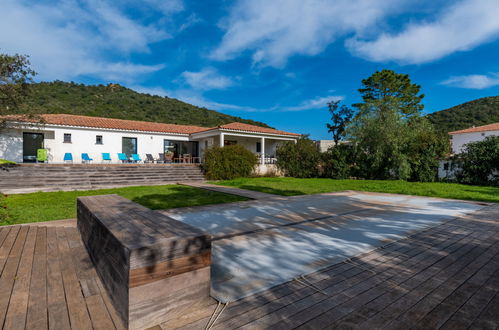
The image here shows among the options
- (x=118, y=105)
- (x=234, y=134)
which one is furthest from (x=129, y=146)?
(x=118, y=105)

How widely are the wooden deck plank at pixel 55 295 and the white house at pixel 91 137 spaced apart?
46.9 feet

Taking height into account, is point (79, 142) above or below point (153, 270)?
above

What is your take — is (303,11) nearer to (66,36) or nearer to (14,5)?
(14,5)

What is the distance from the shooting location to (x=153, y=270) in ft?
5.89

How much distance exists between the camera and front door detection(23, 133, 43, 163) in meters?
15.7

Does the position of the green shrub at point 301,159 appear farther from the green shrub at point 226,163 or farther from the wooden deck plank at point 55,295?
the wooden deck plank at point 55,295

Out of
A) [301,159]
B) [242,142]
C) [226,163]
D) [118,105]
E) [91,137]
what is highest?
[118,105]

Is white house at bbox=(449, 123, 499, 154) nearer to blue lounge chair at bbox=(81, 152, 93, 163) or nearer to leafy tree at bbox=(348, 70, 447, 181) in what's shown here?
leafy tree at bbox=(348, 70, 447, 181)

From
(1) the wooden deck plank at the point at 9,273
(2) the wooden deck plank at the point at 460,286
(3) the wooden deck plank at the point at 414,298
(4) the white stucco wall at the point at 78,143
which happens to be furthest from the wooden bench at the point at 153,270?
(4) the white stucco wall at the point at 78,143

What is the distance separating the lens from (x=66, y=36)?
1382 cm

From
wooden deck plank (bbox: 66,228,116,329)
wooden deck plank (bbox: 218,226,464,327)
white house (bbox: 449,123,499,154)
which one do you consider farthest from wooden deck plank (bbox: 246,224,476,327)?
white house (bbox: 449,123,499,154)

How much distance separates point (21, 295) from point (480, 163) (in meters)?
18.2

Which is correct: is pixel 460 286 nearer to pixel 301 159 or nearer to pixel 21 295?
pixel 21 295

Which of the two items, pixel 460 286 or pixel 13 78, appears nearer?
pixel 460 286
